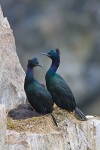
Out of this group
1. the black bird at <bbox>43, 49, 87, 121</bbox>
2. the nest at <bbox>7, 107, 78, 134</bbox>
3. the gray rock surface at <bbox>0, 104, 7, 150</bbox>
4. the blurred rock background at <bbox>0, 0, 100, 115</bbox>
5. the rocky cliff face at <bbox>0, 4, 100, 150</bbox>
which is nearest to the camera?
the gray rock surface at <bbox>0, 104, 7, 150</bbox>

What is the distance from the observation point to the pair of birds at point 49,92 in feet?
55.7

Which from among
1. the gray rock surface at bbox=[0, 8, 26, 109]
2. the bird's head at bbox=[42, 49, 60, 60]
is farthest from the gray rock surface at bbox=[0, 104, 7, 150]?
the bird's head at bbox=[42, 49, 60, 60]

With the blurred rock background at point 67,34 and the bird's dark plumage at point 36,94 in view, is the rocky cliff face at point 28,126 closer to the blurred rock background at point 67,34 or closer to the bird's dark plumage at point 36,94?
the bird's dark plumage at point 36,94

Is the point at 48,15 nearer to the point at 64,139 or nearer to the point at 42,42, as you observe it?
the point at 42,42

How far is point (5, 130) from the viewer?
49.5 ft

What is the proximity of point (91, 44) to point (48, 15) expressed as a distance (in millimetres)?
2259

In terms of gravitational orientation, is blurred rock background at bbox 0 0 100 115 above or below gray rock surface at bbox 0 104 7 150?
above

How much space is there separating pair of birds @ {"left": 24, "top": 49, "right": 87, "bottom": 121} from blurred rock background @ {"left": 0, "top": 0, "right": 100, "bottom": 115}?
17553 mm

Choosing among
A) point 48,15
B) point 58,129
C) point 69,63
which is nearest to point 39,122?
point 58,129

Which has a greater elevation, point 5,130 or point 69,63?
point 69,63

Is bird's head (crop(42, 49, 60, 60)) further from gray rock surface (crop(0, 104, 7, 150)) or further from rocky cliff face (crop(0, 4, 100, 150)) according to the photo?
gray rock surface (crop(0, 104, 7, 150))

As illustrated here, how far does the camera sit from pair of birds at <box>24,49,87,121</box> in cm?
1697

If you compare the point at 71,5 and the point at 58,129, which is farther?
the point at 71,5

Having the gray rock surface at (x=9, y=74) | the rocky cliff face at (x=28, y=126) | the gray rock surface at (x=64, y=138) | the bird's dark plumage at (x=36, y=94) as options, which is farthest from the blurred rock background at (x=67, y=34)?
the gray rock surface at (x=64, y=138)
